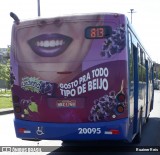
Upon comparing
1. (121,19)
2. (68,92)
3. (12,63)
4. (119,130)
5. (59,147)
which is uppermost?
(121,19)

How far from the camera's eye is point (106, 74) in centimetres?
790

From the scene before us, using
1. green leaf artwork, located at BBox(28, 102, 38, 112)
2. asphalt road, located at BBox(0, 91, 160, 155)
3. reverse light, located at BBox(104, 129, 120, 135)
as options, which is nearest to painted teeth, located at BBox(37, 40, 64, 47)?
green leaf artwork, located at BBox(28, 102, 38, 112)

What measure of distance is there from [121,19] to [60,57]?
1425mm

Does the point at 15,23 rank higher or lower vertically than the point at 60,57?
higher

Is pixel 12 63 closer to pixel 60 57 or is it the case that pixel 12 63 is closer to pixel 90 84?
pixel 60 57

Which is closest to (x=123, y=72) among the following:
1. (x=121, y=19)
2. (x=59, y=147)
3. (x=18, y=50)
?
(x=121, y=19)

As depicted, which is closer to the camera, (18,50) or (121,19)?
(121,19)

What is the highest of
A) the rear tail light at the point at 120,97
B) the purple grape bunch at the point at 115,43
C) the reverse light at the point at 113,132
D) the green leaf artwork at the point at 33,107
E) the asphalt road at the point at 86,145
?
the purple grape bunch at the point at 115,43

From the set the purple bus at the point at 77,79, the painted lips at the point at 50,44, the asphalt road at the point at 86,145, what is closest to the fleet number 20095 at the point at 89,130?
the purple bus at the point at 77,79

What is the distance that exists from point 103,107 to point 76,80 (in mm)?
Answer: 761

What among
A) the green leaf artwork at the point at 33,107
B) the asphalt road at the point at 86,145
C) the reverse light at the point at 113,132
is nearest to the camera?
the reverse light at the point at 113,132

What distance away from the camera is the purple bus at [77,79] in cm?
785

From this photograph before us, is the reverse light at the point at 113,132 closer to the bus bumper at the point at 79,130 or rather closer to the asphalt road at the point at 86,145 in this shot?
the bus bumper at the point at 79,130

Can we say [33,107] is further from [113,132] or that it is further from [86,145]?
[86,145]
